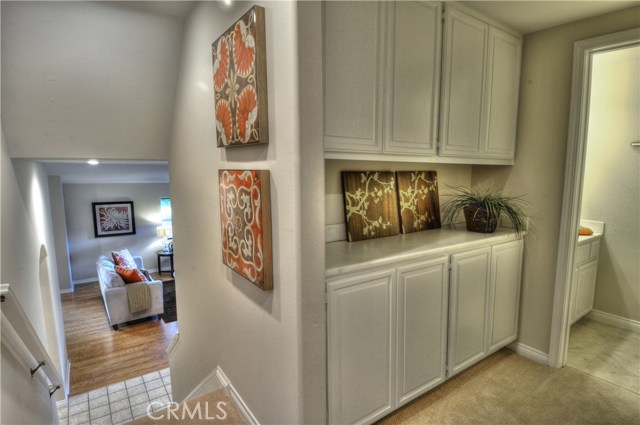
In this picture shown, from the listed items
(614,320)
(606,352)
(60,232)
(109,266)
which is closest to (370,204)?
(606,352)

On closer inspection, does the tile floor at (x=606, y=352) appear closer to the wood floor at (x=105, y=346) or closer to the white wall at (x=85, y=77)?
the white wall at (x=85, y=77)

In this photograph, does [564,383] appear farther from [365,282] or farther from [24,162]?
[24,162]

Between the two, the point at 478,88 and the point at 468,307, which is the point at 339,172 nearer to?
the point at 478,88

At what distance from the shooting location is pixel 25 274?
2643 mm

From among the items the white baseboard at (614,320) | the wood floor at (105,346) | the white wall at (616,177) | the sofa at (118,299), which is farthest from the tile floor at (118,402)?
the white wall at (616,177)

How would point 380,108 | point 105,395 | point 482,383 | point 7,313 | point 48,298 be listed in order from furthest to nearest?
point 105,395 < point 48,298 < point 482,383 < point 380,108 < point 7,313

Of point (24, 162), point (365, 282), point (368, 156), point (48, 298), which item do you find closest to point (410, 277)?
point (365, 282)

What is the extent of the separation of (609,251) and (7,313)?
14.8 feet

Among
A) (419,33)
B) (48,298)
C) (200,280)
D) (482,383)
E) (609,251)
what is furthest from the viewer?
(48,298)

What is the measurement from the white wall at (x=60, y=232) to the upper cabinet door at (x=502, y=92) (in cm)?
813

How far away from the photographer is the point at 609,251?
10.8 ft

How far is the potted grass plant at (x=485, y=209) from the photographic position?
246 centimetres

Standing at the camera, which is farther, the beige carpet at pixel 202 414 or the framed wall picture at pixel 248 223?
the beige carpet at pixel 202 414

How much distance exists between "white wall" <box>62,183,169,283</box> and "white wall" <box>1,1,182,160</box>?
21.8 ft
